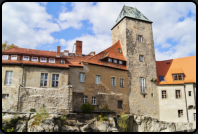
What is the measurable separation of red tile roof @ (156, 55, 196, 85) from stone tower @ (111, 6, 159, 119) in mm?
1915

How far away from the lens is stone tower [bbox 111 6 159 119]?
2848 cm

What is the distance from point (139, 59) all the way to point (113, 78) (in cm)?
558

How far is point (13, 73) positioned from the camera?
67.4 feet

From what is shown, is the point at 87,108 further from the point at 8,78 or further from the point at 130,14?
the point at 130,14

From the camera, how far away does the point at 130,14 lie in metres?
31.8

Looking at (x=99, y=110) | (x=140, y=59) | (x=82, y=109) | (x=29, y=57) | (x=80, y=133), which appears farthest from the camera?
(x=140, y=59)

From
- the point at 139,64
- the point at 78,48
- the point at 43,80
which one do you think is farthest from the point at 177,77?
the point at 43,80

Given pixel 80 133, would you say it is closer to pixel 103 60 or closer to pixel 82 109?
pixel 82 109

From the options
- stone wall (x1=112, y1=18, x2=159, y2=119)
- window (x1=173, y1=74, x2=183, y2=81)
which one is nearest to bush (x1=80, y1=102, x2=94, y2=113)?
stone wall (x1=112, y1=18, x2=159, y2=119)

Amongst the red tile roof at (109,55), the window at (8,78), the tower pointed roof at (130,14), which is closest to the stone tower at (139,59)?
the tower pointed roof at (130,14)

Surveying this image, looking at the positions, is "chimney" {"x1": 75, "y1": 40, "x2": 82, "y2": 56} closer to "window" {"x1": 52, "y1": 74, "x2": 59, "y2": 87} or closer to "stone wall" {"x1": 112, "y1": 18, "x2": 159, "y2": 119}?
"stone wall" {"x1": 112, "y1": 18, "x2": 159, "y2": 119}

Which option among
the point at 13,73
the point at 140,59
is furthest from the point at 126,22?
the point at 13,73

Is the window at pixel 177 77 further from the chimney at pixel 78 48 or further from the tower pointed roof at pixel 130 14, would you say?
the chimney at pixel 78 48

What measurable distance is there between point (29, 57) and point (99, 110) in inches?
404
